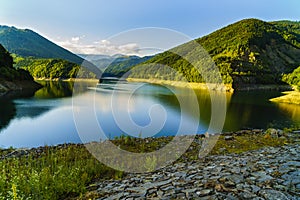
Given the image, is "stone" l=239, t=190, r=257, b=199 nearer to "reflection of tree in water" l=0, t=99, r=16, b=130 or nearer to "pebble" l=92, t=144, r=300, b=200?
"pebble" l=92, t=144, r=300, b=200

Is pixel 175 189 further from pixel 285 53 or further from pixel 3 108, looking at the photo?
pixel 285 53

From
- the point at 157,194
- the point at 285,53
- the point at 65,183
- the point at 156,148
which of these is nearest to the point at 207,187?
the point at 157,194

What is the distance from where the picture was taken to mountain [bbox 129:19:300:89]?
95156 millimetres

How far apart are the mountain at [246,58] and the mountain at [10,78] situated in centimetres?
3800

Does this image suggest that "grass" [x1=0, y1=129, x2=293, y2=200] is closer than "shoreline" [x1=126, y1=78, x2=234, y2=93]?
Yes

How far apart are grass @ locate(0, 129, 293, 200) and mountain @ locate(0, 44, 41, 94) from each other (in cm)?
4693

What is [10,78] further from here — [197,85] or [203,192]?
[197,85]

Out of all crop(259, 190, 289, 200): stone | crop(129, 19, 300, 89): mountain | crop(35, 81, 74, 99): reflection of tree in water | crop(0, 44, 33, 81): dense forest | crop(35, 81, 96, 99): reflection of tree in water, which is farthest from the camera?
crop(129, 19, 300, 89): mountain

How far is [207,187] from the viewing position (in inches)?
178

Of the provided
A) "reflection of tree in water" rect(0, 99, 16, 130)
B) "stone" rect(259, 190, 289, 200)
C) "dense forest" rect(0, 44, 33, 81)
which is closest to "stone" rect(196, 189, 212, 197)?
"stone" rect(259, 190, 289, 200)

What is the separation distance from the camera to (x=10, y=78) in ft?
180

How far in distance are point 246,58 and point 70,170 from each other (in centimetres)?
12469

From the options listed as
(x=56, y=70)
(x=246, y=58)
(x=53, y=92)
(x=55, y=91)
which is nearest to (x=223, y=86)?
(x=246, y=58)

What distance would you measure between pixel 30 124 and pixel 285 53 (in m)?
150
